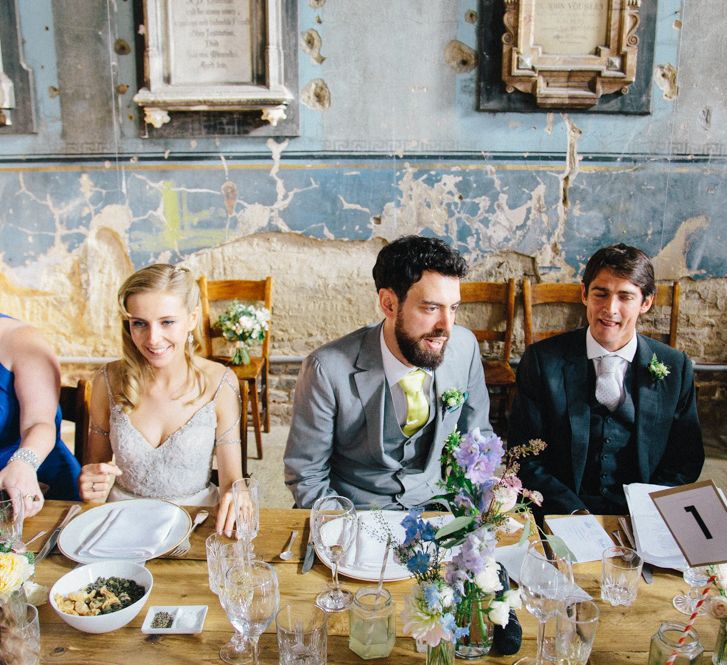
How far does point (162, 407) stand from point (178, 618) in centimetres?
98

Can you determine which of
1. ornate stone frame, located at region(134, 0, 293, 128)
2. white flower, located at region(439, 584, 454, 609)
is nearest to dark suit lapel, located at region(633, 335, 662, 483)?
white flower, located at region(439, 584, 454, 609)

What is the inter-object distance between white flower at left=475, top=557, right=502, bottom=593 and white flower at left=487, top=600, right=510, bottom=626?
2.8 inches

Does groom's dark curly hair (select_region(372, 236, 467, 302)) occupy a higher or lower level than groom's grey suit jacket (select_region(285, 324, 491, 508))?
higher

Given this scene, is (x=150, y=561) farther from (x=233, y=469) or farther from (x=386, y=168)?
(x=386, y=168)

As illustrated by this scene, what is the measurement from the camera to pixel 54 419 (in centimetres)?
230

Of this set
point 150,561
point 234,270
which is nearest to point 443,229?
point 234,270

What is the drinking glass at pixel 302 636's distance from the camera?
4.13 ft

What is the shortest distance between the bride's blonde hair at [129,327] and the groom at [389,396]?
1.37 ft

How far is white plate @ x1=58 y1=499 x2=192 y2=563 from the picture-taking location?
5.44 ft

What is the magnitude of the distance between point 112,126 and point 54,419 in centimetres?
264

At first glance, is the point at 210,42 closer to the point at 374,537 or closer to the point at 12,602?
the point at 374,537

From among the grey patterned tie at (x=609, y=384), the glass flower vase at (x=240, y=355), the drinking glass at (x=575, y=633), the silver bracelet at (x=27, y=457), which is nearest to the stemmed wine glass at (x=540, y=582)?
the drinking glass at (x=575, y=633)

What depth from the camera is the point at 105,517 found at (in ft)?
5.96

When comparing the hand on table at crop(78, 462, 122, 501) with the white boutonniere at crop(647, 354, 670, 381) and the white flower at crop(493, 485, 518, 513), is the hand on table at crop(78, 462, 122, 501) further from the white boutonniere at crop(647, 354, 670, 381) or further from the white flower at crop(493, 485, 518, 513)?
the white boutonniere at crop(647, 354, 670, 381)
